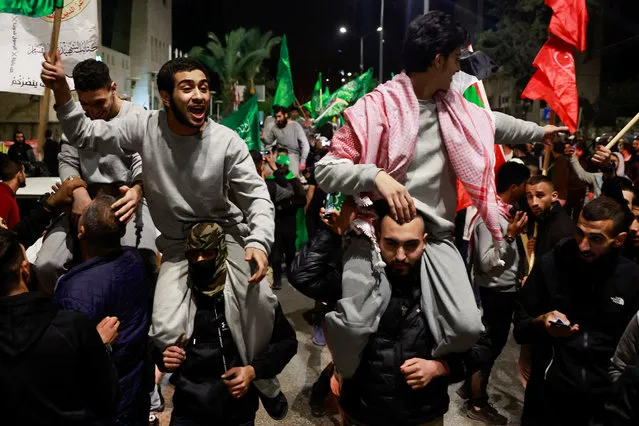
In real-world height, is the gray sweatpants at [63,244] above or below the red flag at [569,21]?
below

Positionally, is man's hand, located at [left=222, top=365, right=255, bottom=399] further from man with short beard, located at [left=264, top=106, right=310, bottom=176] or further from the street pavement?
man with short beard, located at [left=264, top=106, right=310, bottom=176]

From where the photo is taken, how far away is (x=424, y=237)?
2822 millimetres

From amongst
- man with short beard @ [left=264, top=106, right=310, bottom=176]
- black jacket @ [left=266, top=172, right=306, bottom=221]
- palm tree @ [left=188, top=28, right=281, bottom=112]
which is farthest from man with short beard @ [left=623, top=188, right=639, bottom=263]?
palm tree @ [left=188, top=28, right=281, bottom=112]

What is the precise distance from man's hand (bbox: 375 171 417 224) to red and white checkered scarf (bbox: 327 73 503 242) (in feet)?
0.67

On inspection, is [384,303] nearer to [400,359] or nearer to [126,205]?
[400,359]

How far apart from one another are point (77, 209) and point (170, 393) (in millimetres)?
2667

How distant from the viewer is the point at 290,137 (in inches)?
478

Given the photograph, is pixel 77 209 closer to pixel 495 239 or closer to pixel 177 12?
pixel 495 239

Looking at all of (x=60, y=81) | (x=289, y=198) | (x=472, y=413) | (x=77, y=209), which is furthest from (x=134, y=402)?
(x=289, y=198)

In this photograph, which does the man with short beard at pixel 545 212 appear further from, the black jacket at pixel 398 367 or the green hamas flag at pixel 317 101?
the green hamas flag at pixel 317 101

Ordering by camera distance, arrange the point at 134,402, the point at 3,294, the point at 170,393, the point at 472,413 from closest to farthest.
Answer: the point at 3,294 → the point at 134,402 → the point at 472,413 → the point at 170,393

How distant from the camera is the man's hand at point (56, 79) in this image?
2848mm

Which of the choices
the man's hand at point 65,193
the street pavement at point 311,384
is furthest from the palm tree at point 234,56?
the man's hand at point 65,193

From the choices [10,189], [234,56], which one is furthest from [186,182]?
[234,56]
